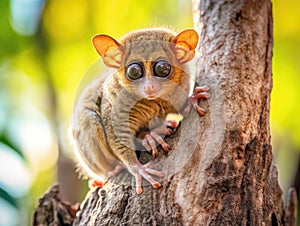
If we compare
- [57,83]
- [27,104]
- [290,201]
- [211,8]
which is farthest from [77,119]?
[27,104]

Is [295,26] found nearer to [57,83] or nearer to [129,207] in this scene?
[57,83]

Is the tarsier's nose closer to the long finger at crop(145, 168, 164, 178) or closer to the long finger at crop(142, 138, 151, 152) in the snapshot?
the long finger at crop(142, 138, 151, 152)

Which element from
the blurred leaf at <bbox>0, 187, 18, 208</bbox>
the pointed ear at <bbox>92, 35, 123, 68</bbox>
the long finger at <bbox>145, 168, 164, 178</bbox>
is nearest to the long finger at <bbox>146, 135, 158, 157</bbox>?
the long finger at <bbox>145, 168, 164, 178</bbox>

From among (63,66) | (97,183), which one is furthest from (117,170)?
(63,66)

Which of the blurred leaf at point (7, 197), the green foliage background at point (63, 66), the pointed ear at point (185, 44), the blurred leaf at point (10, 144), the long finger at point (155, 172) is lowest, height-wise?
the long finger at point (155, 172)

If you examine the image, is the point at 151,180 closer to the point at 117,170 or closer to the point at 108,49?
the point at 117,170

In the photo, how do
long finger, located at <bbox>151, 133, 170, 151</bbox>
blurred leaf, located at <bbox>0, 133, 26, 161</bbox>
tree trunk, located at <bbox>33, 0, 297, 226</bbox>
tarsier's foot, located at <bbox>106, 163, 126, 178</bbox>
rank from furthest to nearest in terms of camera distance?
blurred leaf, located at <bbox>0, 133, 26, 161</bbox> → tarsier's foot, located at <bbox>106, 163, 126, 178</bbox> → long finger, located at <bbox>151, 133, 170, 151</bbox> → tree trunk, located at <bbox>33, 0, 297, 226</bbox>

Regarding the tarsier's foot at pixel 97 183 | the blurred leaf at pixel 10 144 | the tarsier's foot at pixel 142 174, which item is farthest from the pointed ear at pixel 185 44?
the blurred leaf at pixel 10 144

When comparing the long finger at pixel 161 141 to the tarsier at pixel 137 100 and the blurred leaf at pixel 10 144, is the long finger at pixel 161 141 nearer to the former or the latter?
the tarsier at pixel 137 100
